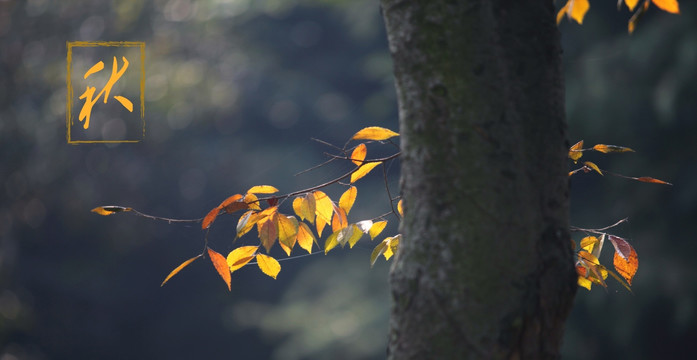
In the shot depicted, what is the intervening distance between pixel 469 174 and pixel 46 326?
5384 millimetres

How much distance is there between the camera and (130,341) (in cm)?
525

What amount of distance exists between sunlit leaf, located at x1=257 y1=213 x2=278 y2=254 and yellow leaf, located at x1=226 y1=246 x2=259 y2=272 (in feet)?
0.11

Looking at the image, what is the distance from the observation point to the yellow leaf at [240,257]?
0.70 metres

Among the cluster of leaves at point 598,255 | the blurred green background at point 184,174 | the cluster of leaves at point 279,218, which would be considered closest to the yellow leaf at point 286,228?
the cluster of leaves at point 279,218

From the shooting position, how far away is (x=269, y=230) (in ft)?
2.21

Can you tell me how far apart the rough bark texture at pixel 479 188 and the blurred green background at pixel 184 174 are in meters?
3.26

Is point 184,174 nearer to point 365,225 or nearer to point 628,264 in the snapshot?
point 365,225

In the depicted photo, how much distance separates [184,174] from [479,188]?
5.16 metres

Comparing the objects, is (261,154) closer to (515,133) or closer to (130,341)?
(130,341)

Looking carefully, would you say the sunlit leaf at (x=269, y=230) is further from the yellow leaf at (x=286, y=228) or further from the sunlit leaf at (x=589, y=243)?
the sunlit leaf at (x=589, y=243)

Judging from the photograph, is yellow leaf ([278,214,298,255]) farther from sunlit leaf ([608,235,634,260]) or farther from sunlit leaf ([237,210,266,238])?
sunlit leaf ([608,235,634,260])

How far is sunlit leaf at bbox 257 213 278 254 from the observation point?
67 cm

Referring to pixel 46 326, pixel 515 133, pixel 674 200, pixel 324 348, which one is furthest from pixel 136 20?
pixel 515 133

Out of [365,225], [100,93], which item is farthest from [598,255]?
[100,93]
